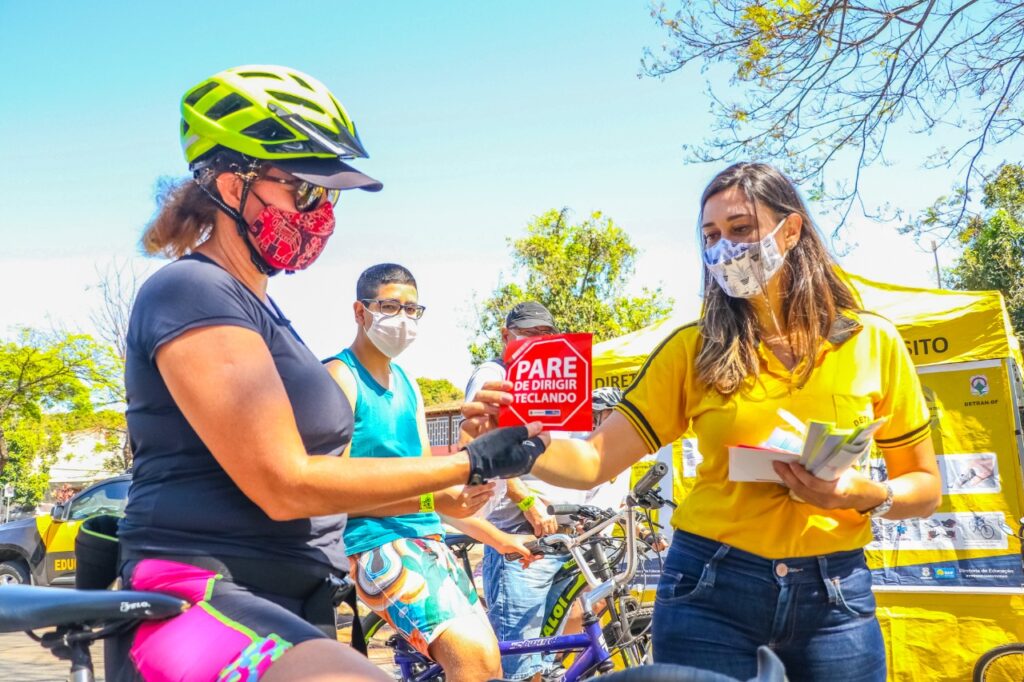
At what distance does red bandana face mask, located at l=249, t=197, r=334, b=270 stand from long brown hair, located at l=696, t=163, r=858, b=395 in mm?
1161

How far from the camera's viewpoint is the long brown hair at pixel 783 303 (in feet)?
7.86

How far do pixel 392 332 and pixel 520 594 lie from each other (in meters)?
1.84

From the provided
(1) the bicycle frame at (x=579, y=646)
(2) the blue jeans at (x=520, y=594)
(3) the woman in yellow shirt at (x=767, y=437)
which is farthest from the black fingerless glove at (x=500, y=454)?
(2) the blue jeans at (x=520, y=594)

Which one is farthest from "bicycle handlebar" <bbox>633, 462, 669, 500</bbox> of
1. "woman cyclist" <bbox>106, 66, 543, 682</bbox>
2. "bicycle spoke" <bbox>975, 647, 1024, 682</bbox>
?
"bicycle spoke" <bbox>975, 647, 1024, 682</bbox>

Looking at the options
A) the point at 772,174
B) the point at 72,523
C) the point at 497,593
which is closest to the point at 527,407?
the point at 772,174

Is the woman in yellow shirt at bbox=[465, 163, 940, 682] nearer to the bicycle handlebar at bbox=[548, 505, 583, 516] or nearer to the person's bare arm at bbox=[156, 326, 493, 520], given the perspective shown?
the person's bare arm at bbox=[156, 326, 493, 520]

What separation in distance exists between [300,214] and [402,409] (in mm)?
1970

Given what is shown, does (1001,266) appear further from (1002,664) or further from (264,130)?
(264,130)

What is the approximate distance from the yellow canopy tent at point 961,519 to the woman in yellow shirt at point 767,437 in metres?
4.48

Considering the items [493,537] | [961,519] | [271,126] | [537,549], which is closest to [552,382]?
[271,126]

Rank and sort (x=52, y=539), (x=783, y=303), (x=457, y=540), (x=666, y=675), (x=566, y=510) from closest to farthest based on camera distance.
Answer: (x=666, y=675) < (x=783, y=303) < (x=566, y=510) < (x=457, y=540) < (x=52, y=539)

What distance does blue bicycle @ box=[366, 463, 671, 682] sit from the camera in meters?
4.31

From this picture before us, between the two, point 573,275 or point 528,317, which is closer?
point 528,317

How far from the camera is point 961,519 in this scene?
6.27 metres
